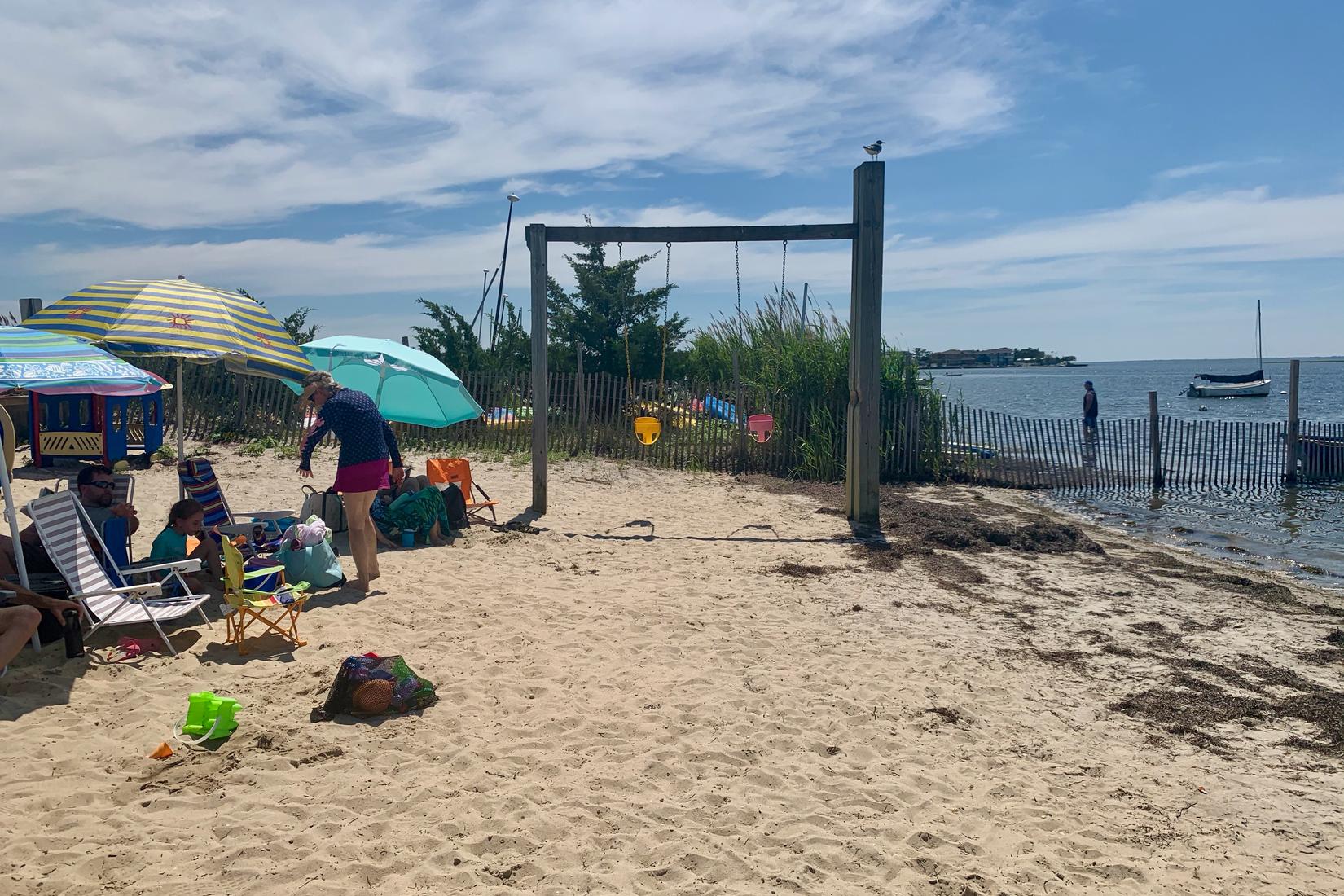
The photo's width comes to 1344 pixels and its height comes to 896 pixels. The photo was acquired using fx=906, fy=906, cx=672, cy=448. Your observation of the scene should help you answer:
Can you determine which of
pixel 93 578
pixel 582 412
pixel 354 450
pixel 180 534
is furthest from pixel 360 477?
pixel 582 412

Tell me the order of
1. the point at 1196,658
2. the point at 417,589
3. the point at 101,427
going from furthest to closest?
the point at 101,427
the point at 417,589
the point at 1196,658

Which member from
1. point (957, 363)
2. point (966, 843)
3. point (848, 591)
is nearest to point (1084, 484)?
point (848, 591)

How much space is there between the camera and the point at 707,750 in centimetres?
426

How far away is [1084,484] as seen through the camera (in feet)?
51.0

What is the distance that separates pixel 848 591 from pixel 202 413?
11894 mm

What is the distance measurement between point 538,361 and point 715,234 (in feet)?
7.97

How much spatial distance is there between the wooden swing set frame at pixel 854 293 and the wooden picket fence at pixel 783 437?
12.2ft

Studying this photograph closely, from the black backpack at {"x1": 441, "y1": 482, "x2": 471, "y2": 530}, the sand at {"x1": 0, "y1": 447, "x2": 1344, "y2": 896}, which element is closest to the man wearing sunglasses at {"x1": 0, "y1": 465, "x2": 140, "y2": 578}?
the sand at {"x1": 0, "y1": 447, "x2": 1344, "y2": 896}

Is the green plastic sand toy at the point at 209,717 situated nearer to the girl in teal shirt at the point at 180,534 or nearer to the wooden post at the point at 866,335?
the girl in teal shirt at the point at 180,534

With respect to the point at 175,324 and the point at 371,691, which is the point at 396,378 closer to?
the point at 175,324

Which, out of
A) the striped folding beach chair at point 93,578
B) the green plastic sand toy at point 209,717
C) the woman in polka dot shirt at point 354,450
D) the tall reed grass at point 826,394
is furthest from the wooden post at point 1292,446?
the green plastic sand toy at point 209,717

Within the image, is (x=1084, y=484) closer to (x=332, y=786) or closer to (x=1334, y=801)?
(x=1334, y=801)

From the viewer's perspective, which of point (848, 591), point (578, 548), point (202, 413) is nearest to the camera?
point (848, 591)

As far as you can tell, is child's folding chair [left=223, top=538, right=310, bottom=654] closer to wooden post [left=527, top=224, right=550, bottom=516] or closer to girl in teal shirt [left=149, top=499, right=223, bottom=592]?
girl in teal shirt [left=149, top=499, right=223, bottom=592]
